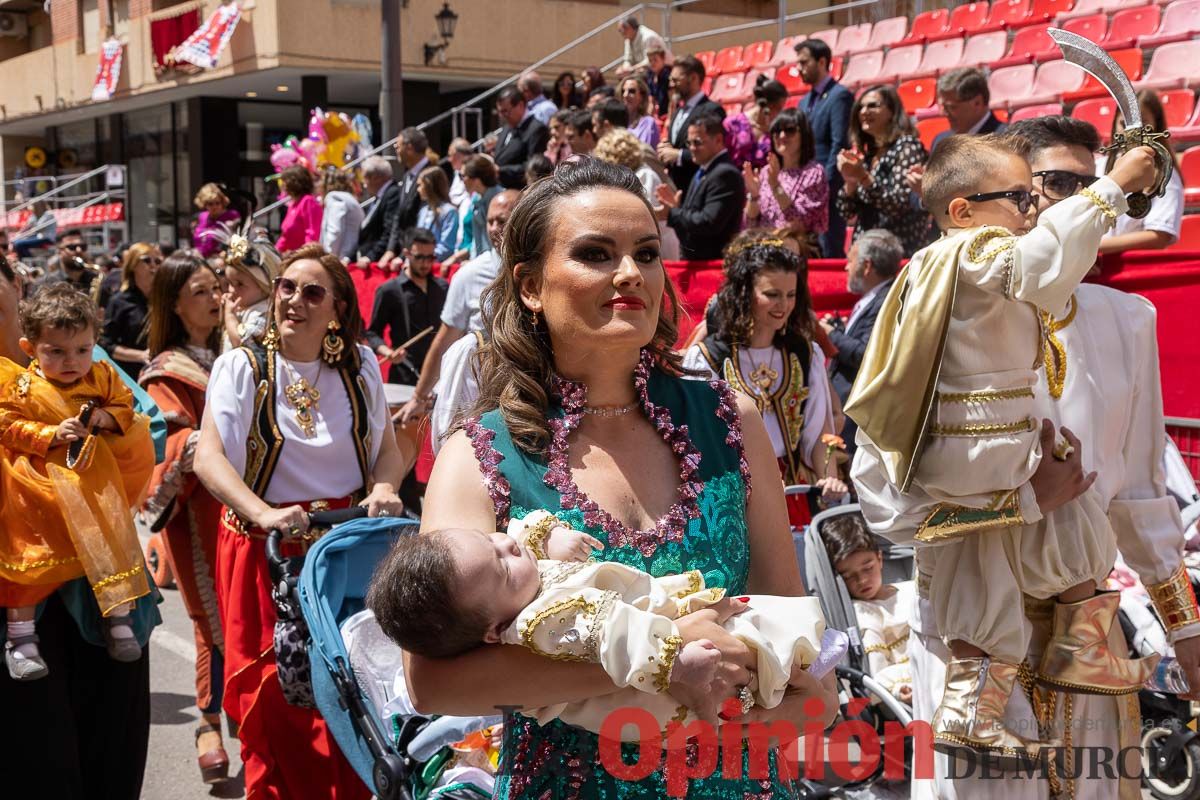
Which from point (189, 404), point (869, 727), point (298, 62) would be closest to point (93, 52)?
point (298, 62)

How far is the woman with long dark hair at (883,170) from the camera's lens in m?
7.60

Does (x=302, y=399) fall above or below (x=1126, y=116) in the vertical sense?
below

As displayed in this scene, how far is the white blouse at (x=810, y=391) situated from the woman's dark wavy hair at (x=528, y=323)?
2.94m

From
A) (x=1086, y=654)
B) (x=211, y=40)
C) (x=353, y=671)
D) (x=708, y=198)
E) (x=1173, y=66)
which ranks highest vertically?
(x=211, y=40)

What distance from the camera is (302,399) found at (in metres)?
4.56

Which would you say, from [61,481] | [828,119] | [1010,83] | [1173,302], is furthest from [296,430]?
[1010,83]

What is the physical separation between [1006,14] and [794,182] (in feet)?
24.3

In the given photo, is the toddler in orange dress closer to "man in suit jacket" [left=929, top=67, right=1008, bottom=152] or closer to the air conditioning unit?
"man in suit jacket" [left=929, top=67, right=1008, bottom=152]

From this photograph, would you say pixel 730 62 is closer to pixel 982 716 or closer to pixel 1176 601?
pixel 1176 601

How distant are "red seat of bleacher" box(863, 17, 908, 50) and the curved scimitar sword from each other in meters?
13.3

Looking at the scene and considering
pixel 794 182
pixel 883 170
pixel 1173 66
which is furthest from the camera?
pixel 1173 66

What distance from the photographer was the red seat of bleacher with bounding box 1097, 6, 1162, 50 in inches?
480

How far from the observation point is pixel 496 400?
243 cm

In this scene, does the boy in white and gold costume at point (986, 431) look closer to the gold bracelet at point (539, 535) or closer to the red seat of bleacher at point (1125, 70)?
the gold bracelet at point (539, 535)
